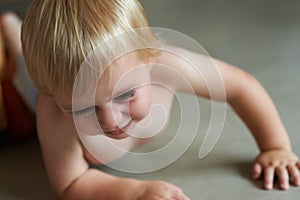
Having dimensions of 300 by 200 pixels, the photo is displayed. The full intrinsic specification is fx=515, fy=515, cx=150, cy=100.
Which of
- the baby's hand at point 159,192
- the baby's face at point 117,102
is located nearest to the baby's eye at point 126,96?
the baby's face at point 117,102

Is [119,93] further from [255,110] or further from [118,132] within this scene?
[255,110]

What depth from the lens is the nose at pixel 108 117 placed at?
20.5 inches

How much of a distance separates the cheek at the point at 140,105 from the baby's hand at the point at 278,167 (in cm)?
17

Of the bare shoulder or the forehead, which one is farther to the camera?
the bare shoulder

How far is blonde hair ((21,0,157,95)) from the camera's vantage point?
49 cm

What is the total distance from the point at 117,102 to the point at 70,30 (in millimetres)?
89

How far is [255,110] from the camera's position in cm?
66

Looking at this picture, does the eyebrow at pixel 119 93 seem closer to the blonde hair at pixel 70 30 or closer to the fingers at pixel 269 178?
the blonde hair at pixel 70 30

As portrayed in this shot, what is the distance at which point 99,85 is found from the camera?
0.51 m

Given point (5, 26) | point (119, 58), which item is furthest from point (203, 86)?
point (5, 26)

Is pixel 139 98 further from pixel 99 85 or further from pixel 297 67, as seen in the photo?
pixel 297 67

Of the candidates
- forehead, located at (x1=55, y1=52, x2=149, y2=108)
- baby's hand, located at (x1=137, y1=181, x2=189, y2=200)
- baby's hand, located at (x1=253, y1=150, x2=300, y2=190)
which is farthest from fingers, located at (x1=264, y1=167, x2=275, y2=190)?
forehead, located at (x1=55, y1=52, x2=149, y2=108)

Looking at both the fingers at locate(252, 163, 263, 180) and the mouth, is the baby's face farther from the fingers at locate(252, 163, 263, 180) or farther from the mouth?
the fingers at locate(252, 163, 263, 180)

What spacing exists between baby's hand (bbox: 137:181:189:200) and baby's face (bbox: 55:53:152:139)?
67 millimetres
